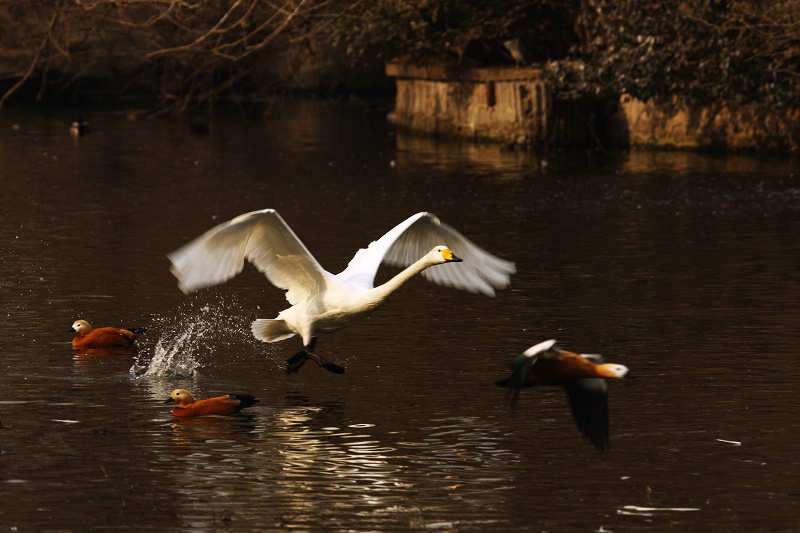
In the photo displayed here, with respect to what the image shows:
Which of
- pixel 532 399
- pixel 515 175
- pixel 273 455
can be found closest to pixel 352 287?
pixel 532 399

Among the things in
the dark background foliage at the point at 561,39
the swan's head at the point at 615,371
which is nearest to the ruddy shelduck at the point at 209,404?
the swan's head at the point at 615,371

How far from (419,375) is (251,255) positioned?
4.63ft

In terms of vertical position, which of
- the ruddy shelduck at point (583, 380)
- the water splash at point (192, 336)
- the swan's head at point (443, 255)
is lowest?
the water splash at point (192, 336)

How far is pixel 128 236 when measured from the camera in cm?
1606

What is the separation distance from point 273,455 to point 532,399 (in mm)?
2073

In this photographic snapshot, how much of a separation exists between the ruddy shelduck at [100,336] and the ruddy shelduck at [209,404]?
1.94m

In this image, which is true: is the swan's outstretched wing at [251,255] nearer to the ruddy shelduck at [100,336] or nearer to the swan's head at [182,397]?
the swan's head at [182,397]

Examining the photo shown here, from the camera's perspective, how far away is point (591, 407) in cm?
722

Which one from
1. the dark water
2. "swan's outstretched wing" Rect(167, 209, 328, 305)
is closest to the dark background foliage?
the dark water

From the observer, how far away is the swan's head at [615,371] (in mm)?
6863

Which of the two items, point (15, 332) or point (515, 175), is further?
point (515, 175)

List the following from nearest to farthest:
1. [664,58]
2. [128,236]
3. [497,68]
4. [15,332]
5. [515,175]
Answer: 1. [15,332]
2. [128,236]
3. [515,175]
4. [664,58]
5. [497,68]

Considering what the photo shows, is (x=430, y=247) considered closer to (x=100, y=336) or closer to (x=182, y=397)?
(x=100, y=336)

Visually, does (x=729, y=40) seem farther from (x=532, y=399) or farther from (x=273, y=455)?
(x=273, y=455)
